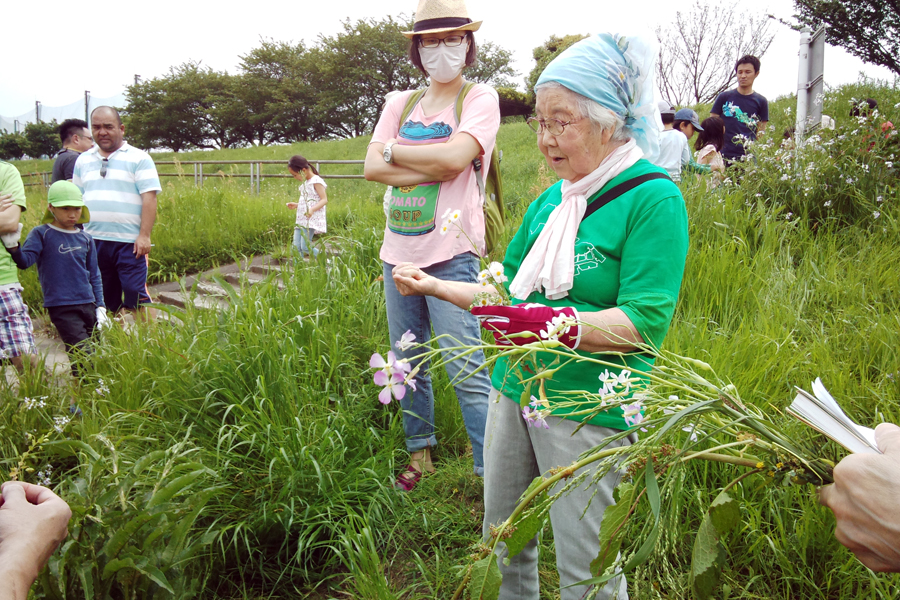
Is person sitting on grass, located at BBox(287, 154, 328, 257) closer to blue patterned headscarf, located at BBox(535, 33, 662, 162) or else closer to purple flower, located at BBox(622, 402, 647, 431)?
blue patterned headscarf, located at BBox(535, 33, 662, 162)

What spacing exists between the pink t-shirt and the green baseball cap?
8.93 feet

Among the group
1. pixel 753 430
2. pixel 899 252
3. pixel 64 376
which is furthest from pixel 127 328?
pixel 899 252

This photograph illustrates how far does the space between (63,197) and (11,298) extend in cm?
75

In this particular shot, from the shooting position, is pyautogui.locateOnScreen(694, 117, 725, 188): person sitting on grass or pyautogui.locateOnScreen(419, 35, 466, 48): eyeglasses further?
pyautogui.locateOnScreen(694, 117, 725, 188): person sitting on grass

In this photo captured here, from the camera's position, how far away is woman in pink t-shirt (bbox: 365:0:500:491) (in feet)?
7.66

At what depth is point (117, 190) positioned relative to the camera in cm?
441

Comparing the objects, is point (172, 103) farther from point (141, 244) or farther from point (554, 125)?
point (554, 125)

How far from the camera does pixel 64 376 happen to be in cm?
317

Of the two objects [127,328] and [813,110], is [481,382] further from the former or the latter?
[813,110]

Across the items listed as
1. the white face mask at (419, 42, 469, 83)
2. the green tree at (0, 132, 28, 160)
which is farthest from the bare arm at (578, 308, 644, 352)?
the green tree at (0, 132, 28, 160)

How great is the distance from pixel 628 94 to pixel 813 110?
5.17 metres

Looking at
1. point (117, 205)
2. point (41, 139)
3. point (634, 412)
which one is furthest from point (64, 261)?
point (41, 139)

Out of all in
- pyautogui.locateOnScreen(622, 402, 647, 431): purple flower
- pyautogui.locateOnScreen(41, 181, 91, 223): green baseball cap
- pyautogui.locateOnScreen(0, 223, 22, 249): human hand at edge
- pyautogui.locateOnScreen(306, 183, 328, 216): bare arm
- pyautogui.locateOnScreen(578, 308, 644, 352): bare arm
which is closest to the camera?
pyautogui.locateOnScreen(622, 402, 647, 431): purple flower

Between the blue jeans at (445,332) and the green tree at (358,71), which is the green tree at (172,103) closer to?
the green tree at (358,71)
